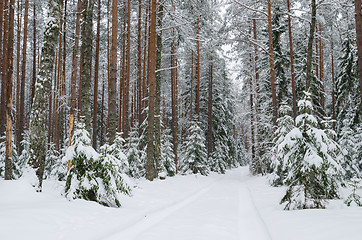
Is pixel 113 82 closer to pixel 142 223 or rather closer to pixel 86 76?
pixel 86 76

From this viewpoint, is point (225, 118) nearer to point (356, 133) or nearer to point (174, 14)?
point (356, 133)

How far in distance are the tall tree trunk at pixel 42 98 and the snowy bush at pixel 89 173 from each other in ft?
4.01

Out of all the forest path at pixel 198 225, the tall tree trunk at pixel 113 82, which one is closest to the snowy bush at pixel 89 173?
the forest path at pixel 198 225

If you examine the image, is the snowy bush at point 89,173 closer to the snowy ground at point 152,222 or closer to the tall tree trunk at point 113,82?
the snowy ground at point 152,222

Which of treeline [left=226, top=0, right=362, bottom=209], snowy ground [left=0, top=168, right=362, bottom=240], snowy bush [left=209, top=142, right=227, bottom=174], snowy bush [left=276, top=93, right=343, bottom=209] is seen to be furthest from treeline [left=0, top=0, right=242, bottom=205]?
snowy bush [left=276, top=93, right=343, bottom=209]

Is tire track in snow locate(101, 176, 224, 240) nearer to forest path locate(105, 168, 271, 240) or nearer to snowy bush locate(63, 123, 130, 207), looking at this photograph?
forest path locate(105, 168, 271, 240)

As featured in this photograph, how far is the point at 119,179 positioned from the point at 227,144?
79.7ft

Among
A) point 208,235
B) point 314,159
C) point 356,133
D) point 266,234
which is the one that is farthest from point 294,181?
point 356,133

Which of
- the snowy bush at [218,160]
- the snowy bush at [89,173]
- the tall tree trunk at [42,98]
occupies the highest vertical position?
the tall tree trunk at [42,98]

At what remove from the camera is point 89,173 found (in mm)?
6652

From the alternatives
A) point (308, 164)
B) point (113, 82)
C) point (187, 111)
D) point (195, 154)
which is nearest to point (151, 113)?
point (113, 82)

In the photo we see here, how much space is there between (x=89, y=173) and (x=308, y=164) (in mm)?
5597

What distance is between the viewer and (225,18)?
1541cm

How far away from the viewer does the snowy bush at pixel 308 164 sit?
6.41 m
